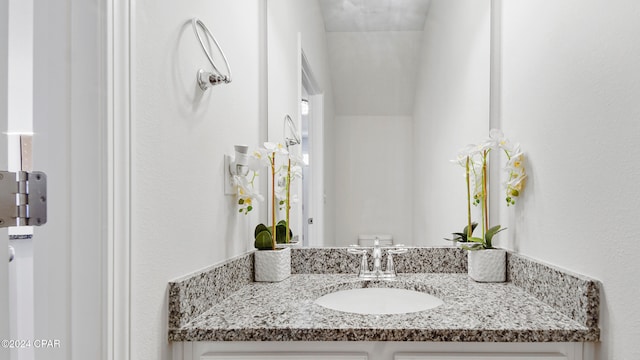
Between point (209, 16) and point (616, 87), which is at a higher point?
point (209, 16)

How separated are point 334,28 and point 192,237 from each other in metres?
1.06

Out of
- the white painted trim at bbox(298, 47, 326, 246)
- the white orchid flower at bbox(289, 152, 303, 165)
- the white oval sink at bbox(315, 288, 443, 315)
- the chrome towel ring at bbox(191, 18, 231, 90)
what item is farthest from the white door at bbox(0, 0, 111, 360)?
the white painted trim at bbox(298, 47, 326, 246)

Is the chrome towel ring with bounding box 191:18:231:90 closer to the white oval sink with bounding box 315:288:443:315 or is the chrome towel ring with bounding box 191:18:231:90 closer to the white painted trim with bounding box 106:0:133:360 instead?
the white painted trim with bounding box 106:0:133:360

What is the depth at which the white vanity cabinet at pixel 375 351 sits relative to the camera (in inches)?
39.5

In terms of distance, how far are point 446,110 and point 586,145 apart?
714mm

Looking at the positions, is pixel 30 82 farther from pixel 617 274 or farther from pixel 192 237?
pixel 617 274

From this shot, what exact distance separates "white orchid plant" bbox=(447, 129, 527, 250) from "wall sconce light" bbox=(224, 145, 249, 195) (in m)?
0.78

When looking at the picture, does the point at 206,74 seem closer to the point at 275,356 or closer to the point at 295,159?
the point at 295,159

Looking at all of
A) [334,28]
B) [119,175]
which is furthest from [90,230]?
[334,28]

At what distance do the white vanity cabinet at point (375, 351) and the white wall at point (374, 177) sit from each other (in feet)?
2.23

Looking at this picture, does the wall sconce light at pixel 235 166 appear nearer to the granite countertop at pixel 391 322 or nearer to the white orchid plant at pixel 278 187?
the white orchid plant at pixel 278 187

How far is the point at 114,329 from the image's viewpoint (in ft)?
2.59

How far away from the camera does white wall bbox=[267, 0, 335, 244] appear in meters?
1.73

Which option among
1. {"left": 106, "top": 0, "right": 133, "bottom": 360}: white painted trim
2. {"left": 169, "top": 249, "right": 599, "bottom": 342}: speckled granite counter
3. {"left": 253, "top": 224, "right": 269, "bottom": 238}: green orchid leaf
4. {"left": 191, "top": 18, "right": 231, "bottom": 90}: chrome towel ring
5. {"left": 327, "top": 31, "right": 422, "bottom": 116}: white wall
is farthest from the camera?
{"left": 327, "top": 31, "right": 422, "bottom": 116}: white wall
